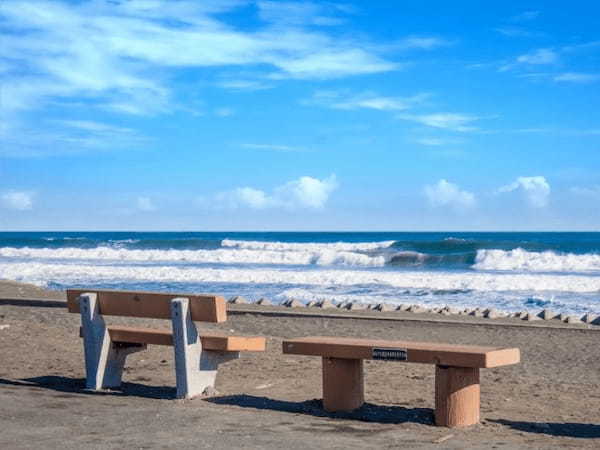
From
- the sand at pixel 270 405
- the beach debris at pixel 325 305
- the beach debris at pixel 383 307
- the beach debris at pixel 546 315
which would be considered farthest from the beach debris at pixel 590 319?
the beach debris at pixel 325 305

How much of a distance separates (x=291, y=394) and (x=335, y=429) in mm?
1464

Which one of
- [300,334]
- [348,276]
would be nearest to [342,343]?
[300,334]

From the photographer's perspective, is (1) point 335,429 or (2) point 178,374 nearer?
(1) point 335,429

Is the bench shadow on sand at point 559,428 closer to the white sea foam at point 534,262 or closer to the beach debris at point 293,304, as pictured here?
the beach debris at point 293,304

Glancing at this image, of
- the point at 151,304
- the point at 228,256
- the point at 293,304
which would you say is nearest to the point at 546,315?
the point at 293,304

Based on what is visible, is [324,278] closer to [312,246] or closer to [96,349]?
[96,349]

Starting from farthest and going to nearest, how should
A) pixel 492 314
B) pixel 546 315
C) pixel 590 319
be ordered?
1. pixel 492 314
2. pixel 546 315
3. pixel 590 319

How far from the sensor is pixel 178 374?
22.9ft

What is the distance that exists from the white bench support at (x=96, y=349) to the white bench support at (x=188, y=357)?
783mm

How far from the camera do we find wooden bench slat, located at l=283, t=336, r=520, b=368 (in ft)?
19.2

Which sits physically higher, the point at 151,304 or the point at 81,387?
the point at 151,304

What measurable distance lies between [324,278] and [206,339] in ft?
71.5

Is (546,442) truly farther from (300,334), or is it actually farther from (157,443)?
(300,334)

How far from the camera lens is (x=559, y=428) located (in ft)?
20.3
